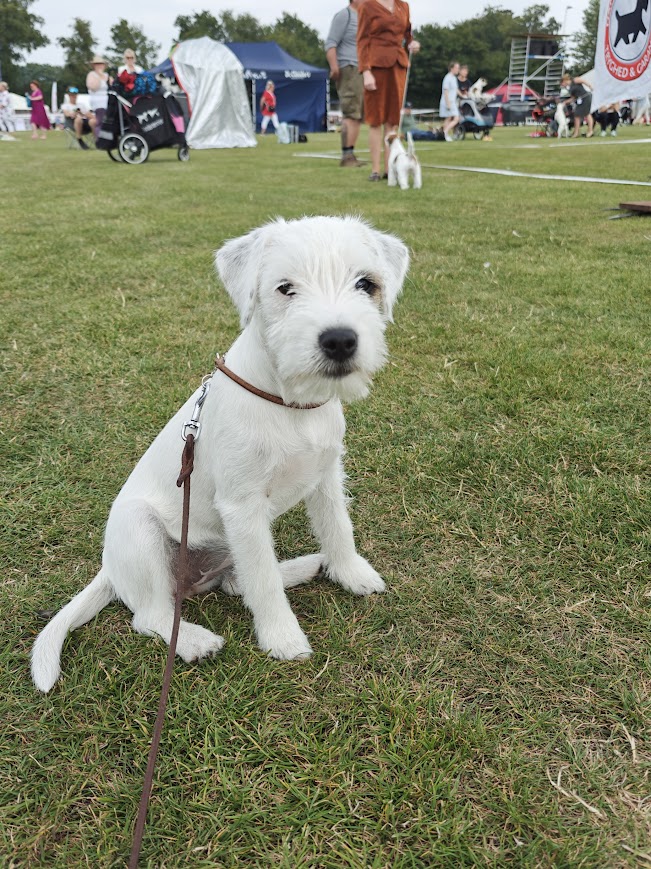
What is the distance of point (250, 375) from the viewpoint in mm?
2195

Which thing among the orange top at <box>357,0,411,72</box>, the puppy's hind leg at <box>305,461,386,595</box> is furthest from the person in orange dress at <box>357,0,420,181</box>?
the puppy's hind leg at <box>305,461,386,595</box>

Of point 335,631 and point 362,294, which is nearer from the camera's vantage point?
point 362,294

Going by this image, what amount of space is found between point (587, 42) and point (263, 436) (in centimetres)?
→ 11847

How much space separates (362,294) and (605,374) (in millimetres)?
2584

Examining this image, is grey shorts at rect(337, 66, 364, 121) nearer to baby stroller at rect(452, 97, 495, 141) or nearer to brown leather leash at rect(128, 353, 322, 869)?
brown leather leash at rect(128, 353, 322, 869)

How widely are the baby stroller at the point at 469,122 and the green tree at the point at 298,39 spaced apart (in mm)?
63295

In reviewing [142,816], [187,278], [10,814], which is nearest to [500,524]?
[142,816]

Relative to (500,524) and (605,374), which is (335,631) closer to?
(500,524)

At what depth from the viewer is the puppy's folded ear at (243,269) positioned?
7.11 feet

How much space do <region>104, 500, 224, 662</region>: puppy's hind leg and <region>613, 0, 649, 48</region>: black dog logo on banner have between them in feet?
39.5

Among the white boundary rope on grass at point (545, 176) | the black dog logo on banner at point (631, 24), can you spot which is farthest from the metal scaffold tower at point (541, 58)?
the black dog logo on banner at point (631, 24)

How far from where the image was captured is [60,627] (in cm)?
222

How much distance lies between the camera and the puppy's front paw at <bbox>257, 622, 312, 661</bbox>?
223cm

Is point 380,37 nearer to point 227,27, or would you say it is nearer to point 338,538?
point 338,538
